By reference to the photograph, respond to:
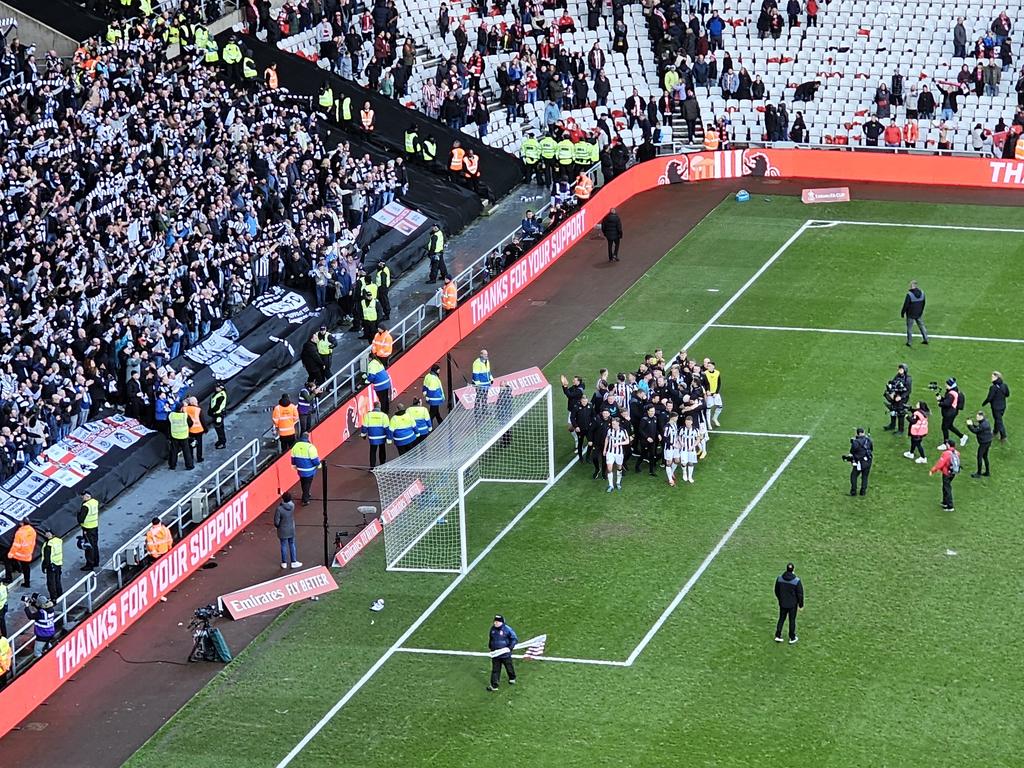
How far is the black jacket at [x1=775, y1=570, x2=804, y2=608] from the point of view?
114 ft

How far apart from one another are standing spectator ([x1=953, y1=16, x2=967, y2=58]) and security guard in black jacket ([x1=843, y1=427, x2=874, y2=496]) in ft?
88.3

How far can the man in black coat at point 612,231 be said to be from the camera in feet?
180

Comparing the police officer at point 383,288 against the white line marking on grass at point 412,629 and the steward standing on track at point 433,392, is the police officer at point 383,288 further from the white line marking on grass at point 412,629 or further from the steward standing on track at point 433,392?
the white line marking on grass at point 412,629

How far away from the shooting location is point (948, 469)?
39906 mm

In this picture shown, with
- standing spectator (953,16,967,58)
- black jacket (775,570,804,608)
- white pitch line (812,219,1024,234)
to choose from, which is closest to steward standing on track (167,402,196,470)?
black jacket (775,570,804,608)

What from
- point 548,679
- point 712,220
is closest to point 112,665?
point 548,679

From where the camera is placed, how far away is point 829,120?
64625 millimetres

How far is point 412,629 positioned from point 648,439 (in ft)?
25.1

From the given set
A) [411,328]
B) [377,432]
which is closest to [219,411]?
[377,432]

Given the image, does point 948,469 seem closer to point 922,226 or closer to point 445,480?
point 445,480

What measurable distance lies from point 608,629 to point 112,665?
27.9ft

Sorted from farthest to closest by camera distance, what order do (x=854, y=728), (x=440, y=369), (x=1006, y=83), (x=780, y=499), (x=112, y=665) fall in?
1. (x=1006, y=83)
2. (x=440, y=369)
3. (x=780, y=499)
4. (x=112, y=665)
5. (x=854, y=728)

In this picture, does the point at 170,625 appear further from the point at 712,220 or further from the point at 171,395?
the point at 712,220

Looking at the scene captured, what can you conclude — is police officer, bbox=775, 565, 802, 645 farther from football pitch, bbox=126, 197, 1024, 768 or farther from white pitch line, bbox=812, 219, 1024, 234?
white pitch line, bbox=812, 219, 1024, 234
